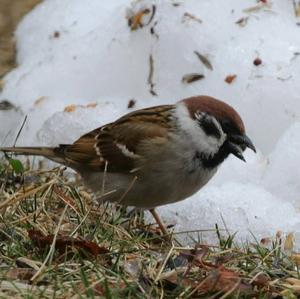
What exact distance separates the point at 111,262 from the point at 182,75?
2.59 m

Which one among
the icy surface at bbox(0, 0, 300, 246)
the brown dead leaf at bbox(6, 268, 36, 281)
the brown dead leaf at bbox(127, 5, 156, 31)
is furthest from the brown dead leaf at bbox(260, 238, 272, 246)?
the brown dead leaf at bbox(127, 5, 156, 31)

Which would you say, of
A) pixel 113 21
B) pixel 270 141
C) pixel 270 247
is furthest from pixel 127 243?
pixel 113 21

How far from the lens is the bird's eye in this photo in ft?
15.2

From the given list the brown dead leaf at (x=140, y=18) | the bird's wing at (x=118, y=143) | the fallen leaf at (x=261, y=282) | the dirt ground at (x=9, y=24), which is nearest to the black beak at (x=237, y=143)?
the bird's wing at (x=118, y=143)

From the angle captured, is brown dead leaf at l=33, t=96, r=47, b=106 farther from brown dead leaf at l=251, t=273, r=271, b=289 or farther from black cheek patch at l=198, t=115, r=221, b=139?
brown dead leaf at l=251, t=273, r=271, b=289

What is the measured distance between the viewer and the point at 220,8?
6.49m

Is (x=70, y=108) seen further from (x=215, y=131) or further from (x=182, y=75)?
(x=215, y=131)

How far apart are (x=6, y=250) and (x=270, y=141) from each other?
88.9 inches

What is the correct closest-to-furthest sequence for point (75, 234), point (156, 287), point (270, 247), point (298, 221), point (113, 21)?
point (156, 287) → point (75, 234) → point (270, 247) → point (298, 221) → point (113, 21)

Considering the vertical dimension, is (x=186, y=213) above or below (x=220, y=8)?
below

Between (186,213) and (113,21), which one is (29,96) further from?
(186,213)

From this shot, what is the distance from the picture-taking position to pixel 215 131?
4645mm

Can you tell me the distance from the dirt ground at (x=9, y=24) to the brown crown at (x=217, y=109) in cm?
260

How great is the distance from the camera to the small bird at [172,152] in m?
4.64
